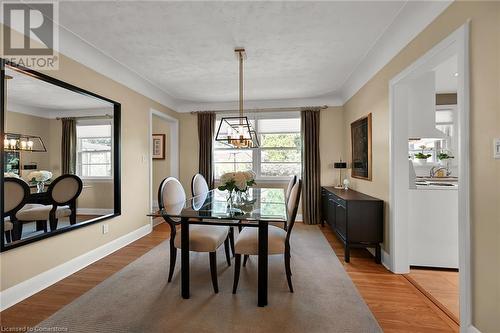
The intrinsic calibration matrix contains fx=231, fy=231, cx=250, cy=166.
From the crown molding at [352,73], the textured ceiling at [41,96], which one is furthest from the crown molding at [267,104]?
the textured ceiling at [41,96]

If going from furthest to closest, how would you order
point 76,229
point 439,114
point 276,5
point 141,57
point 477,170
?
point 439,114
point 141,57
point 76,229
point 276,5
point 477,170

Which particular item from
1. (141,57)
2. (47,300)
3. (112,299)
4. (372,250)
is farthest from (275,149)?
(47,300)

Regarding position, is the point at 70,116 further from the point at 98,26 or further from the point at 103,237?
the point at 103,237

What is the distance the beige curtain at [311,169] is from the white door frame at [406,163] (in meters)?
2.09

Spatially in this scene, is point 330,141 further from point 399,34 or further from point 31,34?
point 31,34

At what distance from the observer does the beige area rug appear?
1.75 meters

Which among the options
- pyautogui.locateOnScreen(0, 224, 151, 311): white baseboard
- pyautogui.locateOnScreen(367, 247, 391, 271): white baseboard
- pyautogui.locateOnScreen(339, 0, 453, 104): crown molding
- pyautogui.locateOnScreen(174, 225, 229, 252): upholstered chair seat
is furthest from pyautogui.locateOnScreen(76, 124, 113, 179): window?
pyautogui.locateOnScreen(367, 247, 391, 271): white baseboard

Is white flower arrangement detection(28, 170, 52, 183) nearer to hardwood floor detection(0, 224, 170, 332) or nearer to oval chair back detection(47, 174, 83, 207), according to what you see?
oval chair back detection(47, 174, 83, 207)

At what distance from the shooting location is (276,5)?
200cm

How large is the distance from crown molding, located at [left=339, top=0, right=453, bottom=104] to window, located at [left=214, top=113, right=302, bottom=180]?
1.75 m

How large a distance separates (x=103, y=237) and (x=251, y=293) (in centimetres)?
217

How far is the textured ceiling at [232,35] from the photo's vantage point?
2047 mm

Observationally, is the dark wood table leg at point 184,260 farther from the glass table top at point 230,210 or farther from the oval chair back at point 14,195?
the oval chair back at point 14,195

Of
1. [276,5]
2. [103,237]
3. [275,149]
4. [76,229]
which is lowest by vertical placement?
[103,237]
